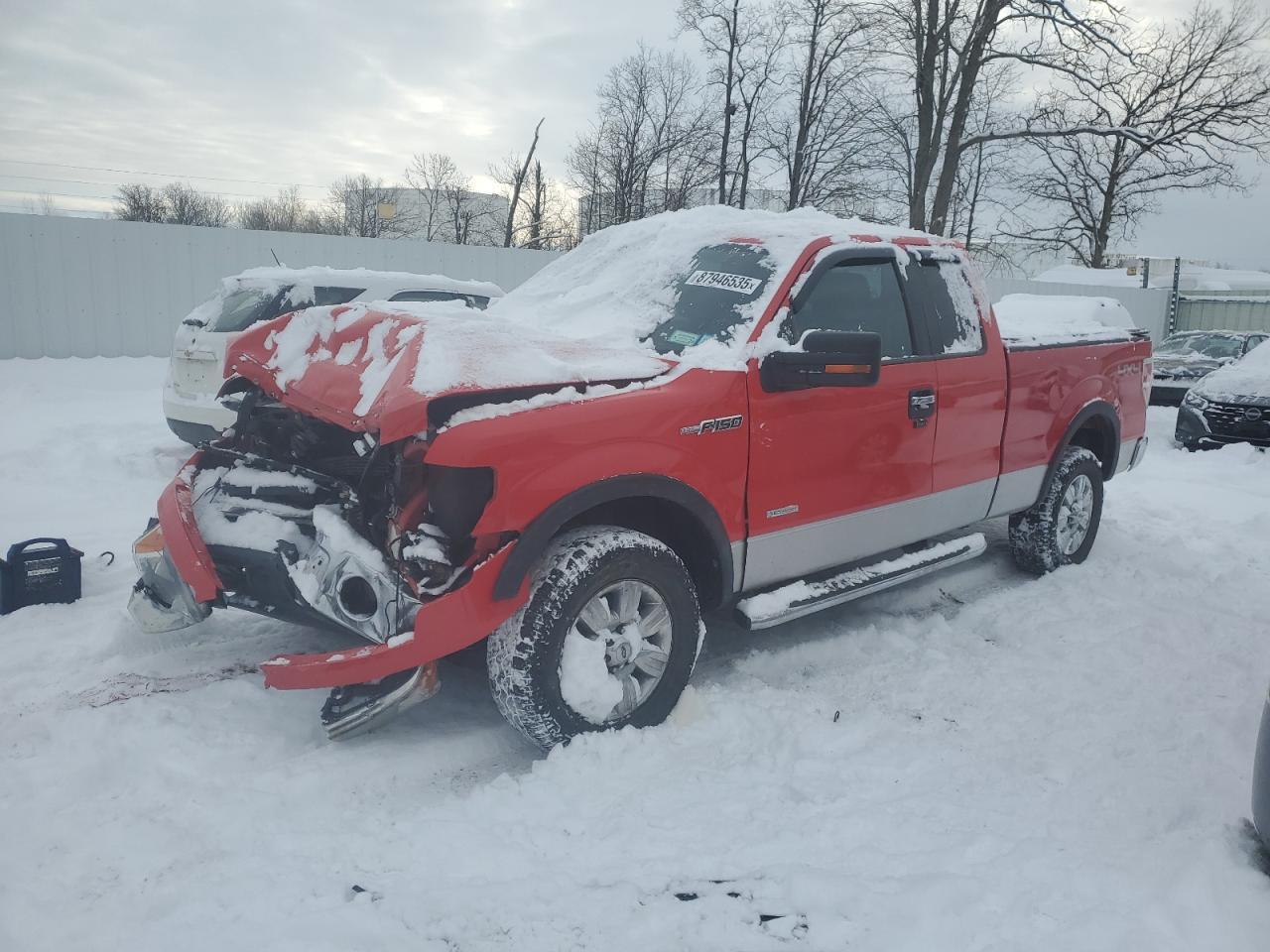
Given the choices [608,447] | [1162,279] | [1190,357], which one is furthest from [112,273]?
[1162,279]

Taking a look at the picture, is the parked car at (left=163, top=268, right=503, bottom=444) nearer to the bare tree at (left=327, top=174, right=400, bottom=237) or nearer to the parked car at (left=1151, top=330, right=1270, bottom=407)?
the parked car at (left=1151, top=330, right=1270, bottom=407)

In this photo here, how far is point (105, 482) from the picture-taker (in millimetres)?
7238

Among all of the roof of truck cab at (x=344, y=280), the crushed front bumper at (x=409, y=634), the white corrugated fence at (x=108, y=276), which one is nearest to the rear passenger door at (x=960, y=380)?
the crushed front bumper at (x=409, y=634)

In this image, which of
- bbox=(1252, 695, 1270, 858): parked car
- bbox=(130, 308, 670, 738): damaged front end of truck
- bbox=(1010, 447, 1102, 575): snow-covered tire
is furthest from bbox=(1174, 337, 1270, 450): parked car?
bbox=(130, 308, 670, 738): damaged front end of truck

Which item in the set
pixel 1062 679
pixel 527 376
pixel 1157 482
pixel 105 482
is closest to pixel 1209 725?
pixel 1062 679

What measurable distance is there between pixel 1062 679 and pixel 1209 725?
2.00 ft

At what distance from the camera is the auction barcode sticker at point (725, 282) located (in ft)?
13.0

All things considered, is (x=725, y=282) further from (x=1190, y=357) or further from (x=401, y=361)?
(x=1190, y=357)

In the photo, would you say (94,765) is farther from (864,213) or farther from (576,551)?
(864,213)

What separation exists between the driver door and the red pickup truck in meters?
0.01

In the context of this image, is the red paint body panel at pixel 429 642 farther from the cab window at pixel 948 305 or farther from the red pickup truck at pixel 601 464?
the cab window at pixel 948 305

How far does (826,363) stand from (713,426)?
514 mm

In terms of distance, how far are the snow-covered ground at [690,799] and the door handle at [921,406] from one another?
43.7 inches

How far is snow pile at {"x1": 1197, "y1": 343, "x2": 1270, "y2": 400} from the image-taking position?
10.4 m
